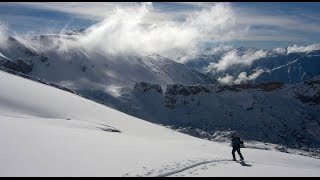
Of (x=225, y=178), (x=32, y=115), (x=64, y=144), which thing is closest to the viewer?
(x=225, y=178)

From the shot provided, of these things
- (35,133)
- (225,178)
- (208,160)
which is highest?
(35,133)

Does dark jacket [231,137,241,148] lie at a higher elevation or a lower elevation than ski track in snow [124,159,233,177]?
higher

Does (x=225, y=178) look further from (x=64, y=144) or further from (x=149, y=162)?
(x=64, y=144)

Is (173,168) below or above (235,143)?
below

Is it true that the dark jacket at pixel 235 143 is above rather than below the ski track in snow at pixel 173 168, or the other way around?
above

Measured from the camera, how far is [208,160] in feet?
119

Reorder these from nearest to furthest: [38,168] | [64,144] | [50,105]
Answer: [38,168], [64,144], [50,105]

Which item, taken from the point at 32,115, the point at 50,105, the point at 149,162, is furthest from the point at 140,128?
the point at 149,162

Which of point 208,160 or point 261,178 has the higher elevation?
point 208,160

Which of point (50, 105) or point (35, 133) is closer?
point (35, 133)

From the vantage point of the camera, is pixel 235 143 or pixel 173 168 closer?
pixel 173 168

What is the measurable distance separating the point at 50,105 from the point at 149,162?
3844 centimetres

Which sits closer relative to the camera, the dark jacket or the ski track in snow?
the ski track in snow

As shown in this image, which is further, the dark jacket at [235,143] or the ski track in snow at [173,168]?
the dark jacket at [235,143]
